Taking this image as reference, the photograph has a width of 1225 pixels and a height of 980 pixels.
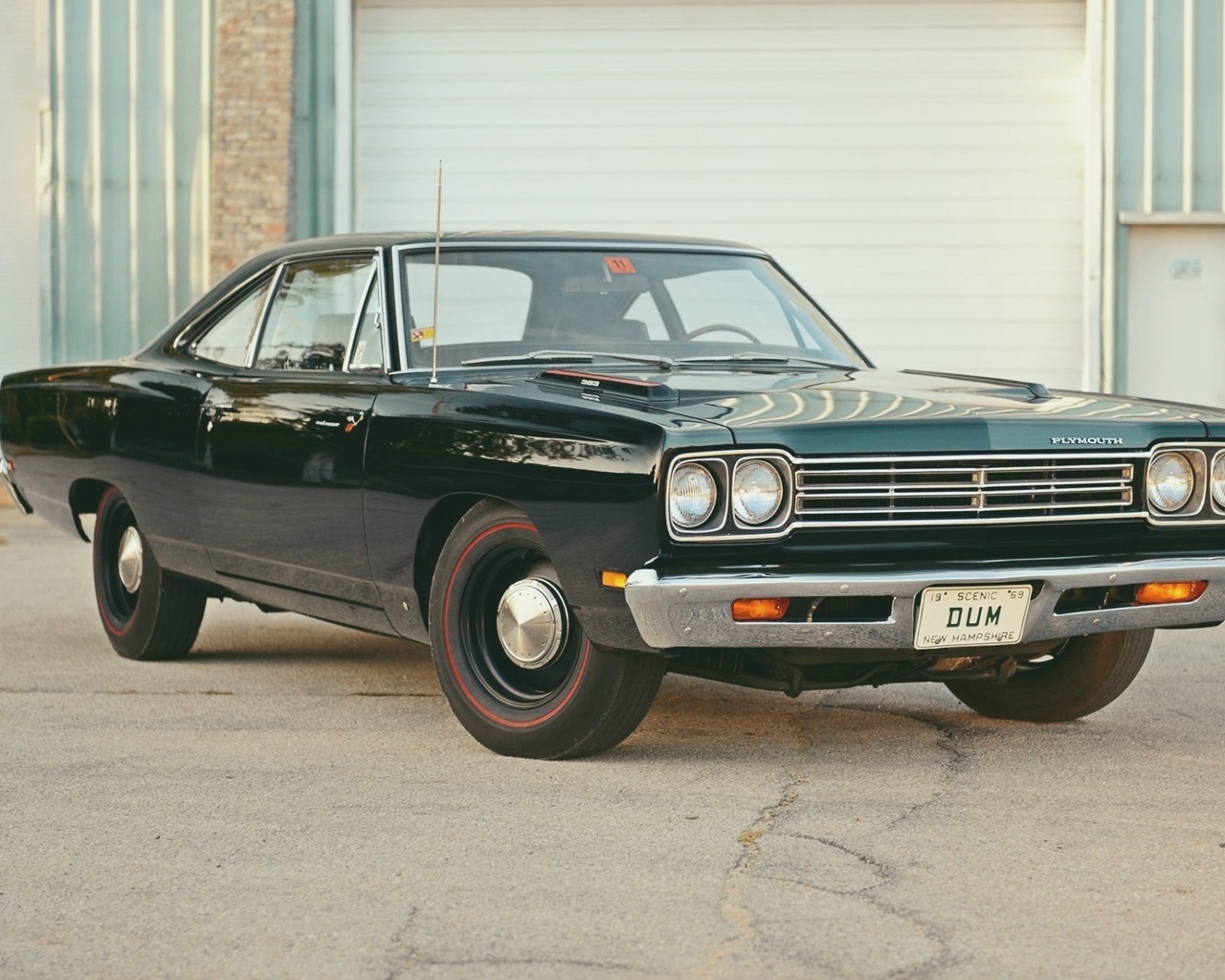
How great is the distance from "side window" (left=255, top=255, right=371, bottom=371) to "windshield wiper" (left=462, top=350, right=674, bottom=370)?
514 mm

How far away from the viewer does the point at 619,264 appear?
21.2ft

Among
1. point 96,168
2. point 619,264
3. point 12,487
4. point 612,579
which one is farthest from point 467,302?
point 96,168

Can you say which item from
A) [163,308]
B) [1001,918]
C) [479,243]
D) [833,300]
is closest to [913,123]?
[833,300]

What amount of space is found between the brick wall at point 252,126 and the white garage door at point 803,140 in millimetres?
609

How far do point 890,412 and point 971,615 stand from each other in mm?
554

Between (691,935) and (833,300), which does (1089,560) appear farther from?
(833,300)

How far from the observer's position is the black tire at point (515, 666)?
5125 millimetres

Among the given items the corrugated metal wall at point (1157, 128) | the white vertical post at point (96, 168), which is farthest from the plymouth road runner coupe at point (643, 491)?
the white vertical post at point (96, 168)

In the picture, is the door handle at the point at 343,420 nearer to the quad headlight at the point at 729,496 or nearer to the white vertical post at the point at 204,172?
the quad headlight at the point at 729,496

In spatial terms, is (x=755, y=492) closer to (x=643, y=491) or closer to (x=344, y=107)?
(x=643, y=491)

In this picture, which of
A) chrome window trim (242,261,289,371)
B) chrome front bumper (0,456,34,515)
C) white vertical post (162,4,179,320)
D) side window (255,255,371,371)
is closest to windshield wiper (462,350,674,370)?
side window (255,255,371,371)

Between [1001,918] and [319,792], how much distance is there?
1.90 m

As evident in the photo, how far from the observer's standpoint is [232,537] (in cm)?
643

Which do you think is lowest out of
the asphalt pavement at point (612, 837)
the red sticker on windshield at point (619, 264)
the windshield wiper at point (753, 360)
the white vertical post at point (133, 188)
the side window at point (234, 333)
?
the asphalt pavement at point (612, 837)
